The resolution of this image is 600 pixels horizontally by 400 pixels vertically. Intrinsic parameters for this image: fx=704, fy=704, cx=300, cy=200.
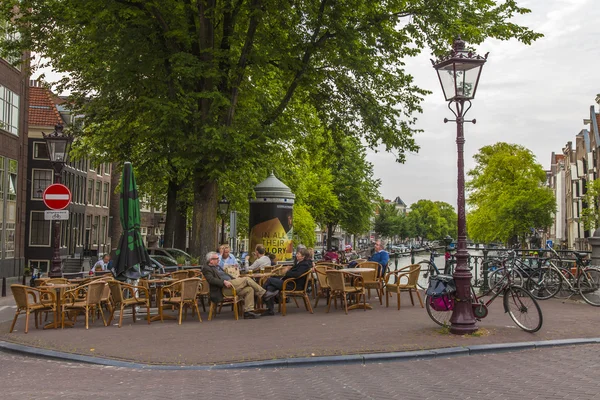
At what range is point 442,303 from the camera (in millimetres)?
11594

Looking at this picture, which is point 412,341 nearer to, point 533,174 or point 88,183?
point 88,183

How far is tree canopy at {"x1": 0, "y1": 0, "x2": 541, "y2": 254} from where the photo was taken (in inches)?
730

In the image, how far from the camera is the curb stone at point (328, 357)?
9.12 meters

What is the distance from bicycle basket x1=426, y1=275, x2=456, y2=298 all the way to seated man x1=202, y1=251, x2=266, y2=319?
412 centimetres

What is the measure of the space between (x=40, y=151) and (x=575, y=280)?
35.3m

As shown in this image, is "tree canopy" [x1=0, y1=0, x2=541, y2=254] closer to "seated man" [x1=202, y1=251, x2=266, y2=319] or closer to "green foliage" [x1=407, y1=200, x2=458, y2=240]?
"seated man" [x1=202, y1=251, x2=266, y2=319]

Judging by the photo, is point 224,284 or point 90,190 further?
point 90,190

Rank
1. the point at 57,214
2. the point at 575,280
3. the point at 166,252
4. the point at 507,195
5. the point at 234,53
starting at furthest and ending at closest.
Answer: the point at 507,195
the point at 166,252
the point at 234,53
the point at 57,214
the point at 575,280

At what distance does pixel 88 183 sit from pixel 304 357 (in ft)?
152

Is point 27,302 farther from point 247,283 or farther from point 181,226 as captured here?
point 181,226

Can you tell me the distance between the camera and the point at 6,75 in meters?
33.6

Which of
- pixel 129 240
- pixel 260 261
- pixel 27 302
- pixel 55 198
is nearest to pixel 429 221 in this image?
pixel 260 261

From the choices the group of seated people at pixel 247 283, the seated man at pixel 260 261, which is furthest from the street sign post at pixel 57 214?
the group of seated people at pixel 247 283

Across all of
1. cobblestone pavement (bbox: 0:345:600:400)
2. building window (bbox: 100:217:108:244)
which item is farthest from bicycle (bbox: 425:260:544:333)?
building window (bbox: 100:217:108:244)
